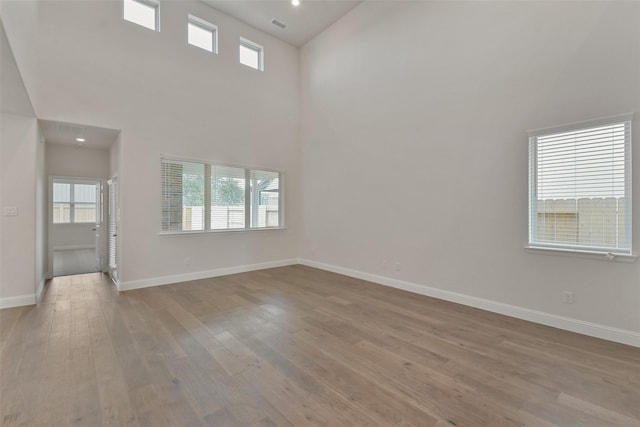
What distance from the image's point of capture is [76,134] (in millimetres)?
4789

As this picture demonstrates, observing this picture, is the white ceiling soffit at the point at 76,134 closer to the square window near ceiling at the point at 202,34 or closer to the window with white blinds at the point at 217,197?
the window with white blinds at the point at 217,197

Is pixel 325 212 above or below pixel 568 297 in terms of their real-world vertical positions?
above

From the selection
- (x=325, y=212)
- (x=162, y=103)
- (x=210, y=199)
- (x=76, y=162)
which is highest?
(x=162, y=103)

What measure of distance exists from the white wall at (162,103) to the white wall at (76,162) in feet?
6.73

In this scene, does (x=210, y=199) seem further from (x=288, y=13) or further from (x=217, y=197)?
(x=288, y=13)

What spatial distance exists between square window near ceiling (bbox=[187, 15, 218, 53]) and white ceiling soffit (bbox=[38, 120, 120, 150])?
7.48 feet

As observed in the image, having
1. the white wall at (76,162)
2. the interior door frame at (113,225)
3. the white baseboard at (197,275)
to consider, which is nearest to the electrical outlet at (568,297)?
the white baseboard at (197,275)

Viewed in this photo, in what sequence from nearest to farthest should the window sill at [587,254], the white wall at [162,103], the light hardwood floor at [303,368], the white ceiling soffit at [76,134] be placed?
the light hardwood floor at [303,368]
the window sill at [587,254]
the white wall at [162,103]
the white ceiling soffit at [76,134]

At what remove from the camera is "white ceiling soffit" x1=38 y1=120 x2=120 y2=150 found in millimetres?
4316

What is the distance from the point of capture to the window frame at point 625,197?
2775mm

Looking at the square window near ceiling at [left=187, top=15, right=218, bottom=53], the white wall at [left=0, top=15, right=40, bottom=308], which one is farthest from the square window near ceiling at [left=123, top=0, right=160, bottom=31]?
the white wall at [left=0, top=15, right=40, bottom=308]

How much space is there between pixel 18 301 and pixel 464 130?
6.50 metres

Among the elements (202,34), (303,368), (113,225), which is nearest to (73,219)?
(113,225)

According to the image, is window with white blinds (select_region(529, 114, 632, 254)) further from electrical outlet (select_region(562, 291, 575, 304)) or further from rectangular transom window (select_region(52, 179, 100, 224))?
rectangular transom window (select_region(52, 179, 100, 224))
